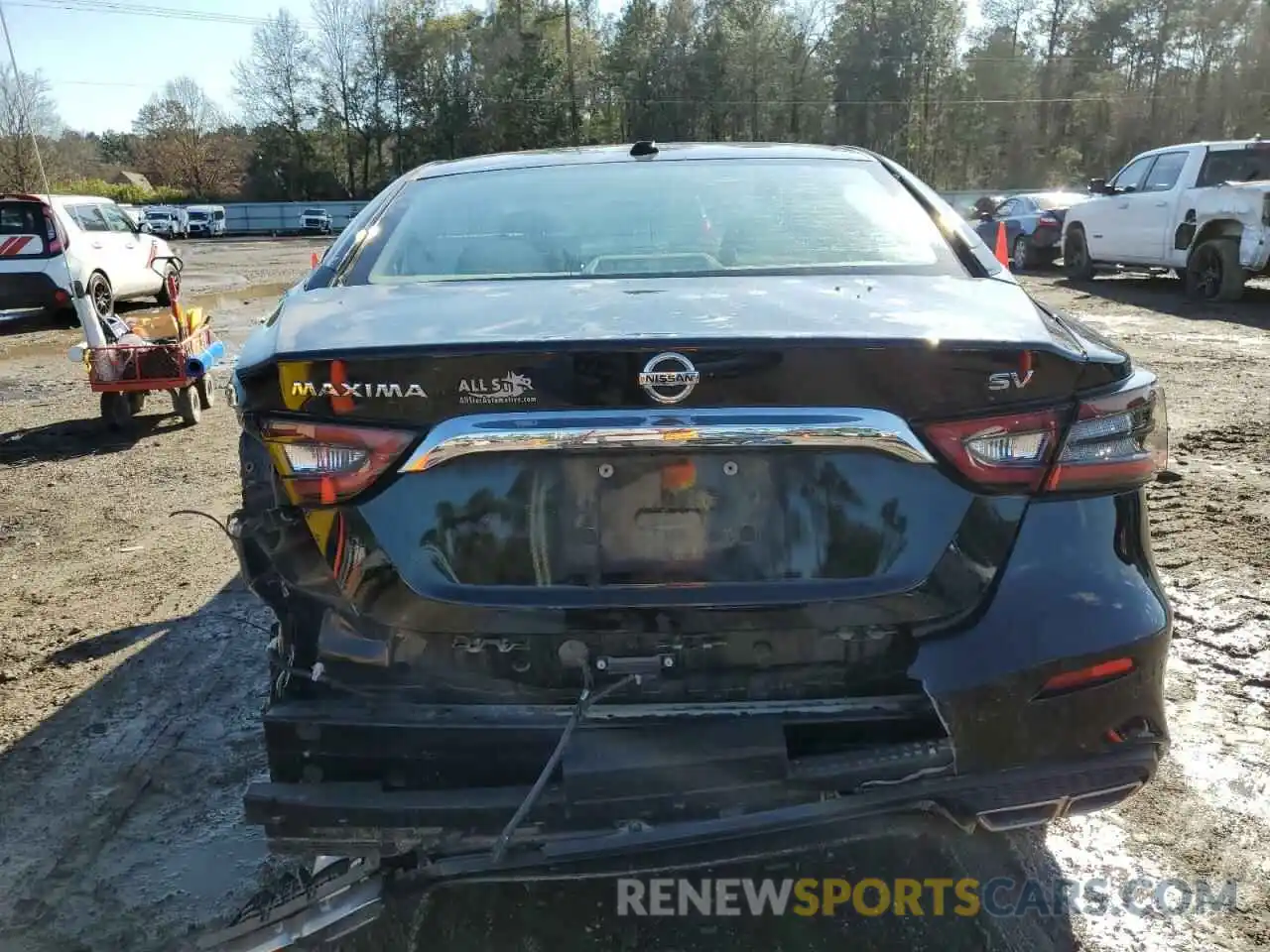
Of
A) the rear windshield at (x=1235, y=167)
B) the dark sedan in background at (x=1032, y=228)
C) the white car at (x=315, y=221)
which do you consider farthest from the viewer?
the white car at (x=315, y=221)

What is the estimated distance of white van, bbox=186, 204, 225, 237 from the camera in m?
44.7

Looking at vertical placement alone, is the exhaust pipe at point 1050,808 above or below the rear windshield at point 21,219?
below

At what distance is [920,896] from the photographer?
8.01 ft

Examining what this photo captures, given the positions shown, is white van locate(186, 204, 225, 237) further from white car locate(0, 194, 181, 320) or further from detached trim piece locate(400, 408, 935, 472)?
detached trim piece locate(400, 408, 935, 472)

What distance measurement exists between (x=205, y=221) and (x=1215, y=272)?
138 ft

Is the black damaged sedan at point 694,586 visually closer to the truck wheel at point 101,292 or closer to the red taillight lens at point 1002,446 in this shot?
the red taillight lens at point 1002,446

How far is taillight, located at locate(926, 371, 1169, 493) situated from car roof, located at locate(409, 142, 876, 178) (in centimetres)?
150

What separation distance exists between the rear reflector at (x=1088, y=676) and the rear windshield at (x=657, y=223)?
973 millimetres

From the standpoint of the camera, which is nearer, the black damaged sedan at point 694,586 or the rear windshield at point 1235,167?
the black damaged sedan at point 694,586

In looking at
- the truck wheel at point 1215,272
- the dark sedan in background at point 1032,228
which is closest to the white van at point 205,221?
the dark sedan in background at point 1032,228

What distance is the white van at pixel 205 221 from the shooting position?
44719mm

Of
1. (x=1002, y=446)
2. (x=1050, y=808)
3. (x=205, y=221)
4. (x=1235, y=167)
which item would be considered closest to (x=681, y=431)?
(x=1002, y=446)

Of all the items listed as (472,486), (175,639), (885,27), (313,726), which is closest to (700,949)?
(313,726)

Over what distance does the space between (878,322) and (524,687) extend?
956mm
